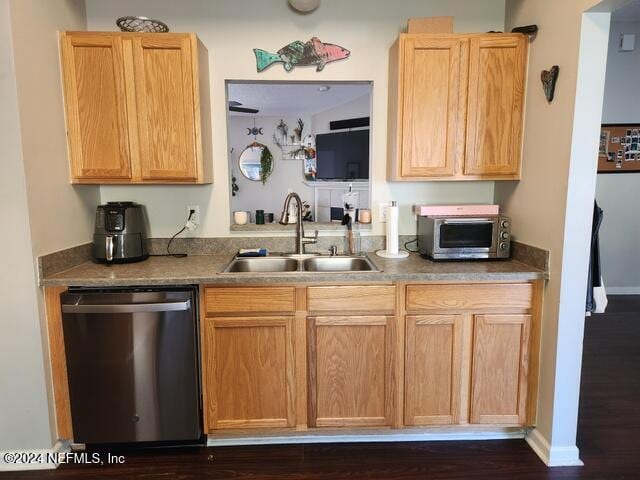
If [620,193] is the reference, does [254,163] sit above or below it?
above

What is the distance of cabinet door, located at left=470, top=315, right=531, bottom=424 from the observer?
1952 mm

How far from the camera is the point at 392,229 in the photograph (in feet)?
7.66

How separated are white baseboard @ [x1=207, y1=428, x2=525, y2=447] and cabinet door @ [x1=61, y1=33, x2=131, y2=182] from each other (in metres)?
1.58

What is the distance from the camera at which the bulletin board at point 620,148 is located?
14.2 feet

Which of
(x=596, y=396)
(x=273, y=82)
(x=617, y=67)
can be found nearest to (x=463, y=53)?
(x=273, y=82)

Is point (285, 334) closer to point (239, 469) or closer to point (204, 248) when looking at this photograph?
point (239, 469)

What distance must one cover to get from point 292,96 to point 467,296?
12.9 feet

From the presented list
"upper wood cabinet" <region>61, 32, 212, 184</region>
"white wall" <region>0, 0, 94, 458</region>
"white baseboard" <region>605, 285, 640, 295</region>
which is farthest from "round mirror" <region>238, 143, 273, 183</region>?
"white baseboard" <region>605, 285, 640, 295</region>

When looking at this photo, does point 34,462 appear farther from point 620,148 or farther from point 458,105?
point 620,148

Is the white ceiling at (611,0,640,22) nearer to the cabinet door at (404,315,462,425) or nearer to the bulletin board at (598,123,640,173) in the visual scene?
the bulletin board at (598,123,640,173)

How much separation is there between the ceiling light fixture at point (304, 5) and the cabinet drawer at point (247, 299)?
1609 mm

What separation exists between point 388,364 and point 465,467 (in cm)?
60

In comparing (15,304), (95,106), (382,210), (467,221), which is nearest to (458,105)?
(467,221)

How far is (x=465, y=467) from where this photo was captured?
1875mm
